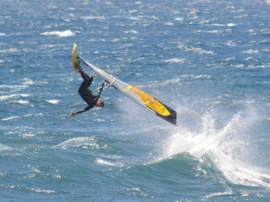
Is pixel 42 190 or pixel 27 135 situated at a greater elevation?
pixel 42 190

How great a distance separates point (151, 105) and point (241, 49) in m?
51.2

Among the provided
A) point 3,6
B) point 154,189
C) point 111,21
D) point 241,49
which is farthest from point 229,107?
point 3,6

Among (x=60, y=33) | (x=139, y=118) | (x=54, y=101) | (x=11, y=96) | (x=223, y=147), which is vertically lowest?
(x=60, y=33)

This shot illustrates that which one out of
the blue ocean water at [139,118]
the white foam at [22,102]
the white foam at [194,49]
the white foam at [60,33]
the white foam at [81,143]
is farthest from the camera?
the white foam at [60,33]

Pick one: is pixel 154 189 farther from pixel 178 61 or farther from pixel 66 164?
pixel 178 61

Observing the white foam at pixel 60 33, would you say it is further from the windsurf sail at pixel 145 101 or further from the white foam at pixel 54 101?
the windsurf sail at pixel 145 101

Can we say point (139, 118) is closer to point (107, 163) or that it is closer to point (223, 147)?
point (223, 147)

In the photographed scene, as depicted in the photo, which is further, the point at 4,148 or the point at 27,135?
the point at 27,135

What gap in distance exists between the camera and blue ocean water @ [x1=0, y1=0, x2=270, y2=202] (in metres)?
39.8

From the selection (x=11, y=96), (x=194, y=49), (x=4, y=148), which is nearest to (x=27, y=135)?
(x=4, y=148)

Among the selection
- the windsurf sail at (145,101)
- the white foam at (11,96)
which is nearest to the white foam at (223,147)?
the windsurf sail at (145,101)

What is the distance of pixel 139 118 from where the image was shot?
184ft

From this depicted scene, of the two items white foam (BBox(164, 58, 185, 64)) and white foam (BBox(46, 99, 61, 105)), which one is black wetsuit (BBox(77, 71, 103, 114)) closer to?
white foam (BBox(46, 99, 61, 105))

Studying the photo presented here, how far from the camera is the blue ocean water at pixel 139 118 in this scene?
39.8 metres
